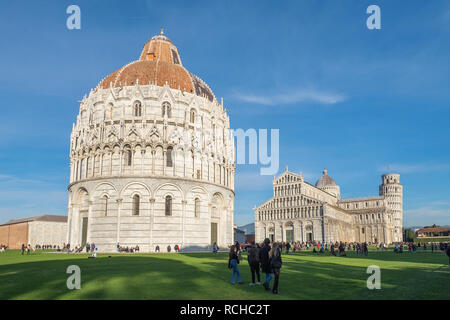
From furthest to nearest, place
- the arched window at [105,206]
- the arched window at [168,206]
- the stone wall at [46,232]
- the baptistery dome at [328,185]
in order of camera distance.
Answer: the baptistery dome at [328,185] → the stone wall at [46,232] → the arched window at [168,206] → the arched window at [105,206]

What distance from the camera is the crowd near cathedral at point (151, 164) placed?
42062mm

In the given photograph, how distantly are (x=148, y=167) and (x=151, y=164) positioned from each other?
479mm

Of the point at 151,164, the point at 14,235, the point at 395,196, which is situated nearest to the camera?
the point at 151,164

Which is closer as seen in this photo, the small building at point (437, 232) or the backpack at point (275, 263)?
the backpack at point (275, 263)

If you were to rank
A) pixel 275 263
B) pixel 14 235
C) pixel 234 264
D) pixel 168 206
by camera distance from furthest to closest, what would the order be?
pixel 14 235, pixel 168 206, pixel 234 264, pixel 275 263

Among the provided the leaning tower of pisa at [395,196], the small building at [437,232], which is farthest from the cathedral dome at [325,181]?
the small building at [437,232]

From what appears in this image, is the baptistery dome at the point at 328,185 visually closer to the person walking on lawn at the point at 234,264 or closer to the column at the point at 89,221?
the column at the point at 89,221

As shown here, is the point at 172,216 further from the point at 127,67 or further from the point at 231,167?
the point at 127,67

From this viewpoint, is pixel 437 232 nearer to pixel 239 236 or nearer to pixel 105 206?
pixel 239 236

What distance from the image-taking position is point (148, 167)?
42844 mm

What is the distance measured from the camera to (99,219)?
42562 mm

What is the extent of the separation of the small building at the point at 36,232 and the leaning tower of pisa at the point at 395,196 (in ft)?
365

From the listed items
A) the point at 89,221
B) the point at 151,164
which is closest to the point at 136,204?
the point at 151,164
